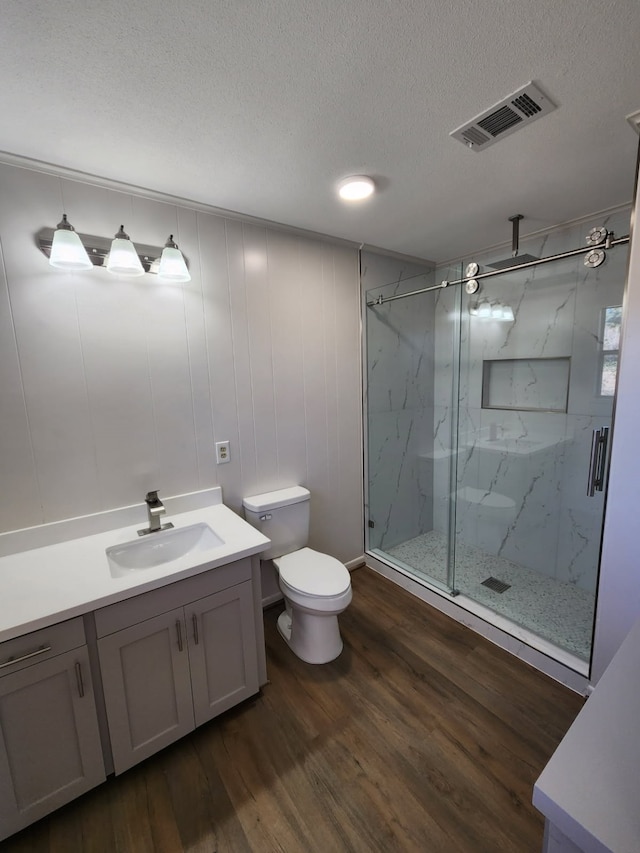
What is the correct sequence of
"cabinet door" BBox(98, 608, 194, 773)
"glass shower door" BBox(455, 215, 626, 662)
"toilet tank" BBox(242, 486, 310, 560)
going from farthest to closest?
"glass shower door" BBox(455, 215, 626, 662)
"toilet tank" BBox(242, 486, 310, 560)
"cabinet door" BBox(98, 608, 194, 773)

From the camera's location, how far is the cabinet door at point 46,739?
3.71 feet

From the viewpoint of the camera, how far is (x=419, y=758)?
1.43 m

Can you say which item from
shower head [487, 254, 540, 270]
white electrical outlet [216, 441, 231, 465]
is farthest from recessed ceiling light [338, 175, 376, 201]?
white electrical outlet [216, 441, 231, 465]

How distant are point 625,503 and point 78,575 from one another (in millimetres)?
2211

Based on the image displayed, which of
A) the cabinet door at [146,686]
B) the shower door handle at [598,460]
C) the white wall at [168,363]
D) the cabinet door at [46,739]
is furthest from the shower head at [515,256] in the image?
the cabinet door at [46,739]

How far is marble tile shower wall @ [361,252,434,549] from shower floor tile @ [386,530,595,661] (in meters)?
0.24

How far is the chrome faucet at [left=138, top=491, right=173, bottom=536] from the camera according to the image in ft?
5.53

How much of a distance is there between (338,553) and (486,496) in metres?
1.27

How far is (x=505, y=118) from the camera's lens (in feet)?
4.13

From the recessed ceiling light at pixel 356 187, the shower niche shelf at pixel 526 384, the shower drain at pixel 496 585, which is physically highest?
the recessed ceiling light at pixel 356 187

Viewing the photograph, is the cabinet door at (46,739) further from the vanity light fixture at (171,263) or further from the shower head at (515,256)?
the shower head at (515,256)

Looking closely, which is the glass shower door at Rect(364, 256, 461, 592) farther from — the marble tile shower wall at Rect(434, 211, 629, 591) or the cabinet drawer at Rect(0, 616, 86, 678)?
the cabinet drawer at Rect(0, 616, 86, 678)

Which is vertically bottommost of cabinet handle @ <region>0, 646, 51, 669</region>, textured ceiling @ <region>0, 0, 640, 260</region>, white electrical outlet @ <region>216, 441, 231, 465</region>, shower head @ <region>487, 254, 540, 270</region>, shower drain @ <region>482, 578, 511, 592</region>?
shower drain @ <region>482, 578, 511, 592</region>

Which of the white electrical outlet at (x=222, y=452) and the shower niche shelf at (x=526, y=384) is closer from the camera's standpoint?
the white electrical outlet at (x=222, y=452)
